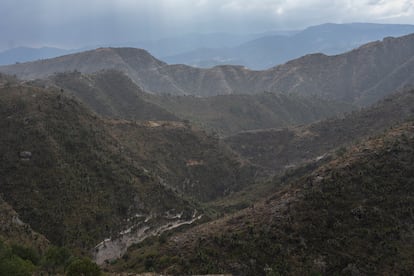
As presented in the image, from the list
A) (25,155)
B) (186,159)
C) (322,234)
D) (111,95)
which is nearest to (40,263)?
(322,234)

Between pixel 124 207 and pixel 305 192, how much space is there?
82.2 feet

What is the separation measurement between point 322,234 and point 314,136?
73.2 metres

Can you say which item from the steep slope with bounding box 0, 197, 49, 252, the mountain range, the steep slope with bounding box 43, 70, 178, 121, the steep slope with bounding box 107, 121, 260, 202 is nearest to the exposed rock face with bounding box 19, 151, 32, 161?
the mountain range

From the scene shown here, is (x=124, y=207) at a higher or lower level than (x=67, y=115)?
lower

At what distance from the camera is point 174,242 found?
3130cm

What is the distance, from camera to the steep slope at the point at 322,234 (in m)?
25.0

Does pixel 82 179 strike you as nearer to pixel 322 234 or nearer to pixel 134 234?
pixel 134 234

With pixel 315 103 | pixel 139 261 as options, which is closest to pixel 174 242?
pixel 139 261

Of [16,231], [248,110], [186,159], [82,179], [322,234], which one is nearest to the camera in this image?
[322,234]

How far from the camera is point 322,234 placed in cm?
2727

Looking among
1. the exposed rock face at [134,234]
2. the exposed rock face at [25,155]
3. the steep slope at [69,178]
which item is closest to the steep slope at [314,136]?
the exposed rock face at [134,234]

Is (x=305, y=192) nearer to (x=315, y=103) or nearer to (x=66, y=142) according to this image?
(x=66, y=142)

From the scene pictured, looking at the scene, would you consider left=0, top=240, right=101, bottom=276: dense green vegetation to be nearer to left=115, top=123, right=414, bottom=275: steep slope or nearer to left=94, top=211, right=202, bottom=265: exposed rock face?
left=115, top=123, right=414, bottom=275: steep slope

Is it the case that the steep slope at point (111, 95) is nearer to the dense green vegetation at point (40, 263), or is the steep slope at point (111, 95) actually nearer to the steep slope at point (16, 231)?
the steep slope at point (16, 231)
